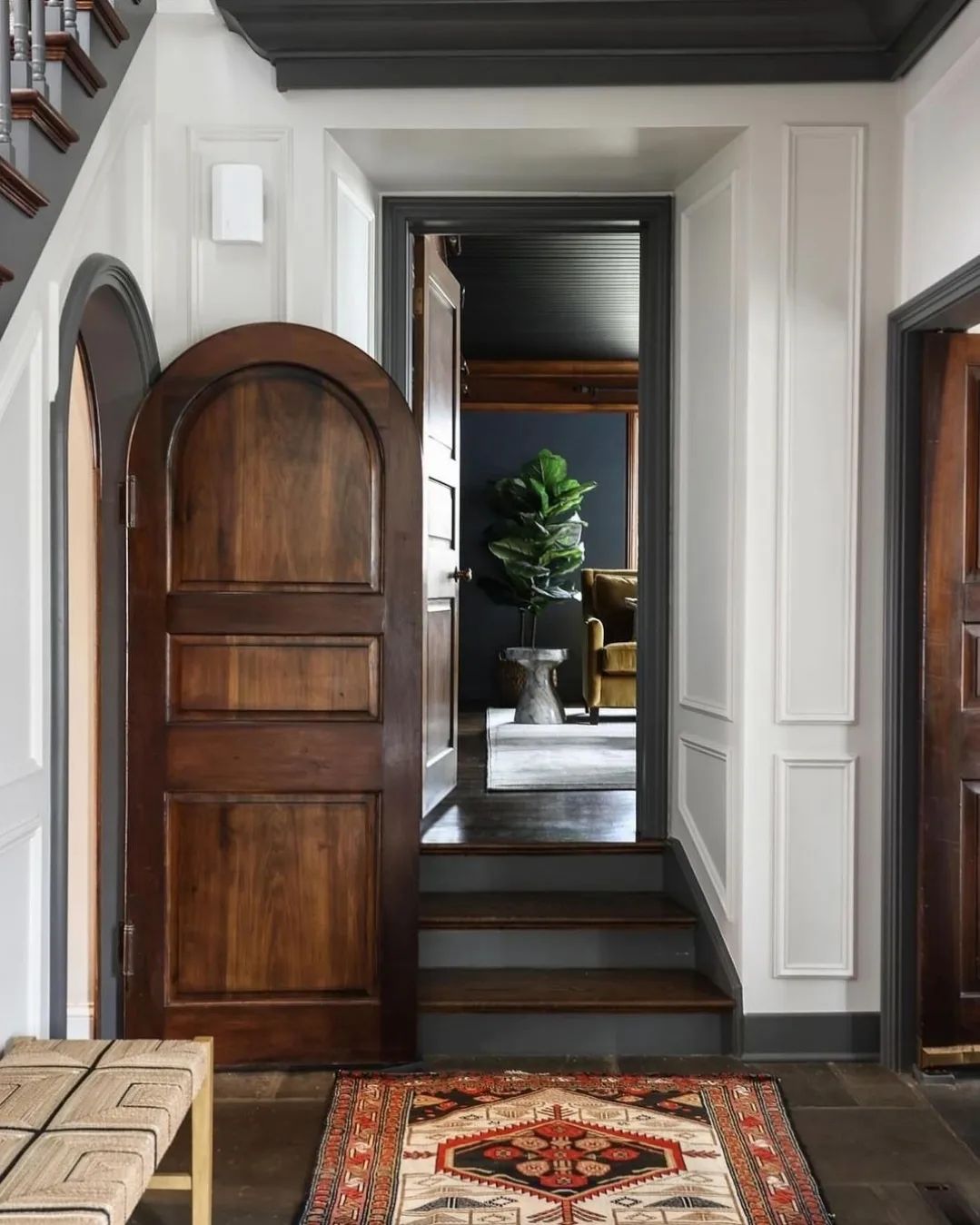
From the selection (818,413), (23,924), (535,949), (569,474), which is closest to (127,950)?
(23,924)

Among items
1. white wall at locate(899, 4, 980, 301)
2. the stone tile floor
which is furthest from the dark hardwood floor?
white wall at locate(899, 4, 980, 301)

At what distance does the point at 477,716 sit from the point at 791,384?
584 centimetres

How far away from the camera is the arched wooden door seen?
139 inches

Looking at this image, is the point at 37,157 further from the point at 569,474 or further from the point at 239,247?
the point at 569,474

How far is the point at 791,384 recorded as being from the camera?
364 centimetres

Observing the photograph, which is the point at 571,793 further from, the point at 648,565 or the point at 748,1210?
the point at 748,1210

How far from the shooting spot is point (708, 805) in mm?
3988

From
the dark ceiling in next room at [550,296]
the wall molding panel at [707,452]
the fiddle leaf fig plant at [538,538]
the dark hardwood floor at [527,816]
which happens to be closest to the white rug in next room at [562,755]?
the dark hardwood floor at [527,816]

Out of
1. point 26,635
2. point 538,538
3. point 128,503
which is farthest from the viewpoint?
point 538,538

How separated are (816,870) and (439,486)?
2241 mm

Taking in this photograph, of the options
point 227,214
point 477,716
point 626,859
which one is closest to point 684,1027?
point 626,859

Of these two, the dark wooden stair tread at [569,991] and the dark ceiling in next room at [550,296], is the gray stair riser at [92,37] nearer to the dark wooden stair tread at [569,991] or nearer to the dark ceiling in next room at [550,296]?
the dark wooden stair tread at [569,991]

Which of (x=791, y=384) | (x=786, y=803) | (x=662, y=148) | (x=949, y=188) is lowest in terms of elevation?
(x=786, y=803)

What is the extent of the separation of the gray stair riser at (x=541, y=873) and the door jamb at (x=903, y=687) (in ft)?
2.99
